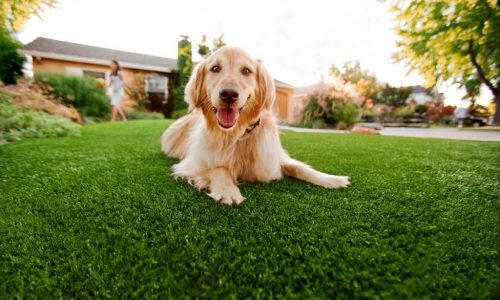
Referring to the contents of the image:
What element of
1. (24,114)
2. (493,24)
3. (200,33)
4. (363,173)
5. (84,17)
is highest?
(200,33)

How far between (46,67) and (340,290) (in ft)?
56.5

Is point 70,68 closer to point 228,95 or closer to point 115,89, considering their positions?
point 115,89

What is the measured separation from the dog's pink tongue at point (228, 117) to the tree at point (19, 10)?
536cm

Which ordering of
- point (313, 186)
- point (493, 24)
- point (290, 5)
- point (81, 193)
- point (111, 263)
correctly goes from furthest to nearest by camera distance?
point (290, 5) < point (493, 24) < point (313, 186) < point (81, 193) < point (111, 263)

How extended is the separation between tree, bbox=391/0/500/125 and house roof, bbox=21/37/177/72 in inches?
560

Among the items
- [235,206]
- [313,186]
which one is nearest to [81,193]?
[235,206]

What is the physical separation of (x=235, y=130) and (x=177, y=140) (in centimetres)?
134

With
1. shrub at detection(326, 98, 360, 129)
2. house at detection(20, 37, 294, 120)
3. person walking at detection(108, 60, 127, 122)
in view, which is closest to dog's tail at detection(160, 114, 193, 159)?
person walking at detection(108, 60, 127, 122)

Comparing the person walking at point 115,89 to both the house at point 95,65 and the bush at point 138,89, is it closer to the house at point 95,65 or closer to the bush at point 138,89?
the house at point 95,65

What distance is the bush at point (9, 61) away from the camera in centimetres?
693

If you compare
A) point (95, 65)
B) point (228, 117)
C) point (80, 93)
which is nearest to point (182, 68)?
point (95, 65)

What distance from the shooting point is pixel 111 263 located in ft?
3.02

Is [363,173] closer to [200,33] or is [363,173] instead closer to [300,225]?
[300,225]

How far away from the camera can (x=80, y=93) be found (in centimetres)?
925
